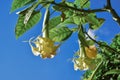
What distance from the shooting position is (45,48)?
3.51 feet

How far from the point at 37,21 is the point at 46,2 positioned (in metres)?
0.07

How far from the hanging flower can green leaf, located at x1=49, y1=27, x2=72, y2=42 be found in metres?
0.06

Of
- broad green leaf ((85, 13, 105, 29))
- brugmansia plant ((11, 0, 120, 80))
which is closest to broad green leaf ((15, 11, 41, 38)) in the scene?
brugmansia plant ((11, 0, 120, 80))

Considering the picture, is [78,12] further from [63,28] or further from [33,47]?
[33,47]

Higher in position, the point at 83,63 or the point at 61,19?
the point at 61,19

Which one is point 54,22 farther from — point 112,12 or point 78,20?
point 112,12

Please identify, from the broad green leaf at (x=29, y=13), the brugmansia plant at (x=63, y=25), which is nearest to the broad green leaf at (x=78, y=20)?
the brugmansia plant at (x=63, y=25)

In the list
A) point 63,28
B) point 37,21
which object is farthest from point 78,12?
point 37,21

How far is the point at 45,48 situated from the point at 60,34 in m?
0.14

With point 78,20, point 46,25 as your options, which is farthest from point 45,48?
point 78,20

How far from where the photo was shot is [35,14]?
113 cm

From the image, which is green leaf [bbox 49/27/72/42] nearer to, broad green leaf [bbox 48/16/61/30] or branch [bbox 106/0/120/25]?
broad green leaf [bbox 48/16/61/30]

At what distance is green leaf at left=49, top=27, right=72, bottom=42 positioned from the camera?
3.88ft

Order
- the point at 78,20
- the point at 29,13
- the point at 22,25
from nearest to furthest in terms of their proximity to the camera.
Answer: the point at 29,13
the point at 22,25
the point at 78,20
